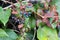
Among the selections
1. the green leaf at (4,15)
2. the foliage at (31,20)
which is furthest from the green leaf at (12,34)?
the green leaf at (4,15)

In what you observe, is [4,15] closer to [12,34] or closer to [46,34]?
[12,34]

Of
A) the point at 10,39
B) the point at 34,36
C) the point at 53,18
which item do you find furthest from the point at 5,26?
the point at 53,18

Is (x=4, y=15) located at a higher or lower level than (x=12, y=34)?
higher

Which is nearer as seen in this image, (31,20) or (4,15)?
(4,15)

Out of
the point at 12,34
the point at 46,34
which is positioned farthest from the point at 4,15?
the point at 46,34

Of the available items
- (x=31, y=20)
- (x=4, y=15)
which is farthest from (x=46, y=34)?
(x=4, y=15)

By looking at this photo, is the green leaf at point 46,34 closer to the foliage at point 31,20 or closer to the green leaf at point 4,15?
the foliage at point 31,20

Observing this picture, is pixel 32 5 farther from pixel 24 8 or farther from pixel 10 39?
pixel 10 39

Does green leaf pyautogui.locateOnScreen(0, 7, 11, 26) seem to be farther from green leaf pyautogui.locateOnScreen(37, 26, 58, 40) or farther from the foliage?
green leaf pyautogui.locateOnScreen(37, 26, 58, 40)
